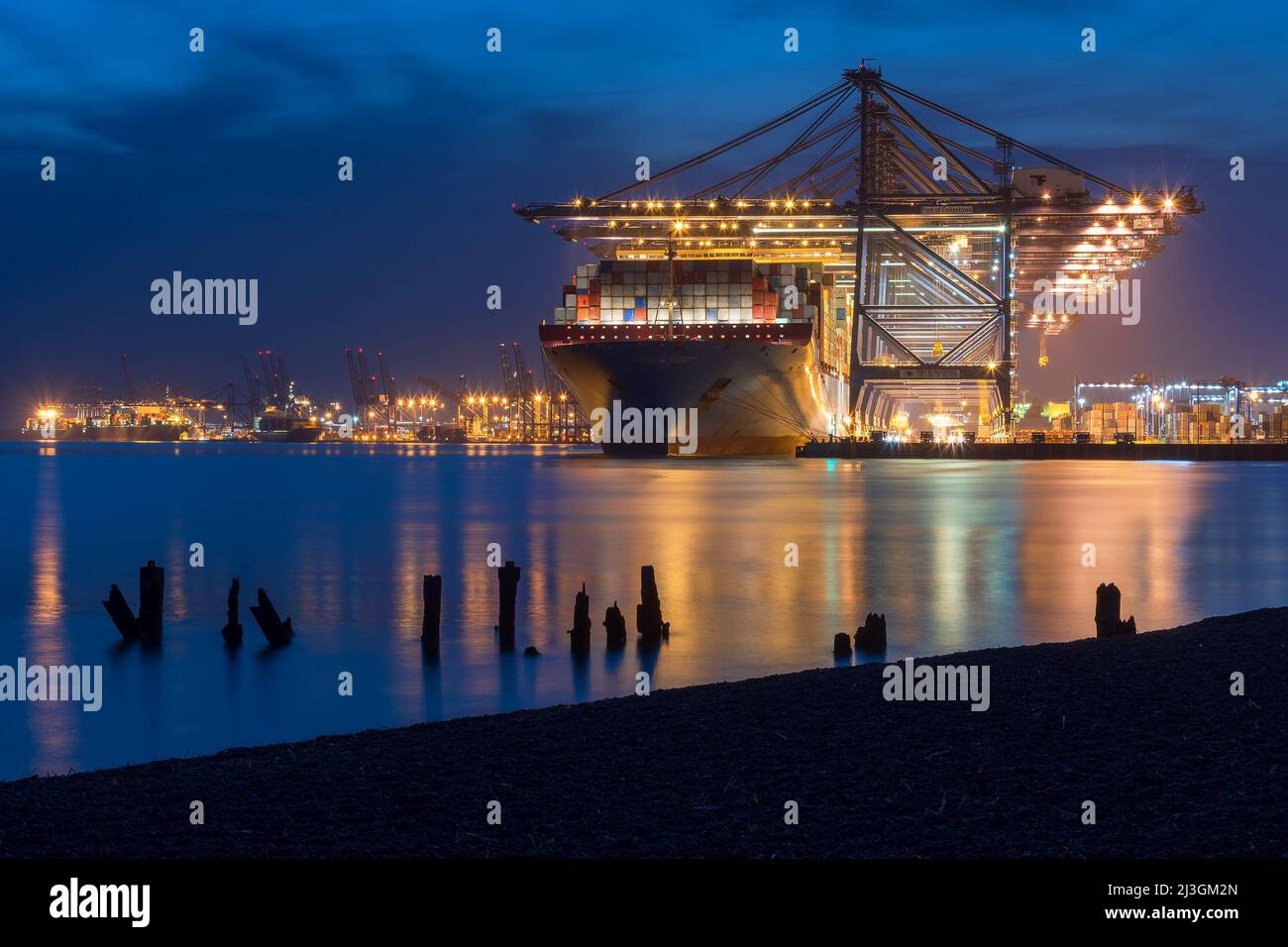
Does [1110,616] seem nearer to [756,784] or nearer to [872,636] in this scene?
[872,636]

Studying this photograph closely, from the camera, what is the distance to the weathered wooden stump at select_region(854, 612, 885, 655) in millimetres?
16734

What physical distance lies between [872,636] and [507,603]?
491 centimetres

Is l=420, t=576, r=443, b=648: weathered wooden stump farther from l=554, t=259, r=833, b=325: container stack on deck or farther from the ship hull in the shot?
l=554, t=259, r=833, b=325: container stack on deck

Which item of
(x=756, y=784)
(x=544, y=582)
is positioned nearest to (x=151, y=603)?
(x=544, y=582)

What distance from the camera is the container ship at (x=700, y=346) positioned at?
83312 mm

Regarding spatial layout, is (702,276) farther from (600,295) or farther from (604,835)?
(604,835)

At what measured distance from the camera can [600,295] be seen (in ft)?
287

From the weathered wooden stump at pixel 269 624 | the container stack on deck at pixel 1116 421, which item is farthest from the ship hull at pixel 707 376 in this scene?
the container stack on deck at pixel 1116 421

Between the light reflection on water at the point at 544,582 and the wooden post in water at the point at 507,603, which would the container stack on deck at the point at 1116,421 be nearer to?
the light reflection on water at the point at 544,582

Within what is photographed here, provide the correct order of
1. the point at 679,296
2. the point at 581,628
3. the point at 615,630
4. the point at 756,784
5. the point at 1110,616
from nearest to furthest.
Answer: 1. the point at 756,784
2. the point at 1110,616
3. the point at 581,628
4. the point at 615,630
5. the point at 679,296

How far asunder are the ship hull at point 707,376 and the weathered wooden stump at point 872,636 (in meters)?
66.1

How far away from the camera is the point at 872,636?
16.8 meters
